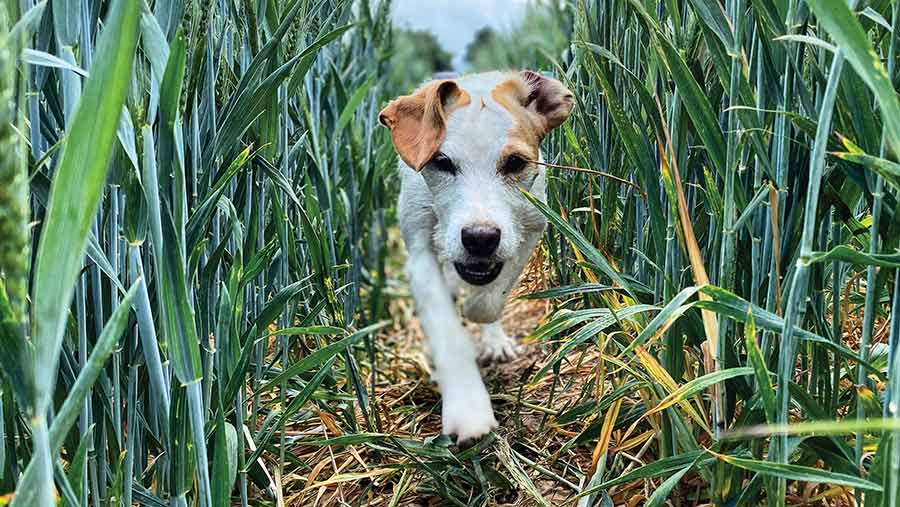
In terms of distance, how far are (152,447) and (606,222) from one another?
2.22 ft

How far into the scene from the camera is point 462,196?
4.45 ft

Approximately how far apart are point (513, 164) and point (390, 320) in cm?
67

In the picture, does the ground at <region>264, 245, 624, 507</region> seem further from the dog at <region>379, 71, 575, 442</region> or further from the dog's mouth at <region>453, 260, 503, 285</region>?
the dog's mouth at <region>453, 260, 503, 285</region>

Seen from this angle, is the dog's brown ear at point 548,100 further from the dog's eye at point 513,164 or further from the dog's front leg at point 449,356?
the dog's front leg at point 449,356

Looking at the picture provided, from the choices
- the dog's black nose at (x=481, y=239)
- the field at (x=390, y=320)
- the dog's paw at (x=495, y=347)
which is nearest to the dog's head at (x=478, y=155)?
the dog's black nose at (x=481, y=239)

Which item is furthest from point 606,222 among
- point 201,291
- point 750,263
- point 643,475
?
point 201,291

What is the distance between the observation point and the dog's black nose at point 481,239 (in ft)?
4.13

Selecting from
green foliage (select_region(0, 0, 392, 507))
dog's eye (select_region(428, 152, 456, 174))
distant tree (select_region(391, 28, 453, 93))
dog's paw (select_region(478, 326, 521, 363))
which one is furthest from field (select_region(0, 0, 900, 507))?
distant tree (select_region(391, 28, 453, 93))

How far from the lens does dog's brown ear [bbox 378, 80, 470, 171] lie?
1374 mm

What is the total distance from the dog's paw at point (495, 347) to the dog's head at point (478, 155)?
40 cm

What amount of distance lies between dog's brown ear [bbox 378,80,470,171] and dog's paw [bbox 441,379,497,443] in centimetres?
42

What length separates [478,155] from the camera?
140 cm

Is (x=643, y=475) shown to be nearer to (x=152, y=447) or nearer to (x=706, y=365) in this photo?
(x=706, y=365)

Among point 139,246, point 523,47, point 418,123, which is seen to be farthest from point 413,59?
point 139,246
